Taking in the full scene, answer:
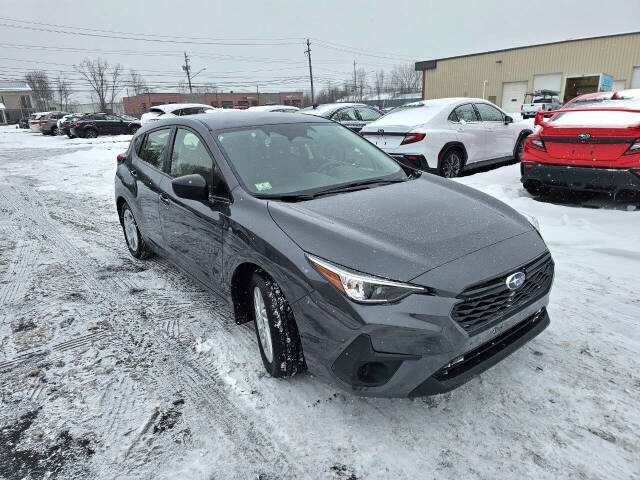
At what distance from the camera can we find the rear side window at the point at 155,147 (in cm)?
398

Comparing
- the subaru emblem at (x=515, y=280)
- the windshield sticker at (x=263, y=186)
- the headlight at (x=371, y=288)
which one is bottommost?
the subaru emblem at (x=515, y=280)

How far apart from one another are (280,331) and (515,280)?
1.29 meters

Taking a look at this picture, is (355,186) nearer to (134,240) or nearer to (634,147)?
(134,240)

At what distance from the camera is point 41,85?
79.1 metres

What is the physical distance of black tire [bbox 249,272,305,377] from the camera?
2412mm

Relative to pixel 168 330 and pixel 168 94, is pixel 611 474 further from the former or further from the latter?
pixel 168 94

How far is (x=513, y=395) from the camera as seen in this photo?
2.44 metres

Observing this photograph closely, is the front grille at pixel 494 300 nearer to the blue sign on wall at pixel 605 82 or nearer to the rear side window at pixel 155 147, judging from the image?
the rear side window at pixel 155 147

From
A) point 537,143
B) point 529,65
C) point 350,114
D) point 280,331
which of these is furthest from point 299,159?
point 529,65

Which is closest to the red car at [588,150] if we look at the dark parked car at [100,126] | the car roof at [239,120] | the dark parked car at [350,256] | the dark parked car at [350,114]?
the dark parked car at [350,256]

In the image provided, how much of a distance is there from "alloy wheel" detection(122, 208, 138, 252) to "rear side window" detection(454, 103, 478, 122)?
19.2 feet

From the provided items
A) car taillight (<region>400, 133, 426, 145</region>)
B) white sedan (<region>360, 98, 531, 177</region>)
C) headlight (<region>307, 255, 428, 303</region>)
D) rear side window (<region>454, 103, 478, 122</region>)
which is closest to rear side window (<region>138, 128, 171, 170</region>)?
headlight (<region>307, 255, 428, 303</region>)

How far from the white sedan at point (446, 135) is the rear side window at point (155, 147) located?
3957 mm

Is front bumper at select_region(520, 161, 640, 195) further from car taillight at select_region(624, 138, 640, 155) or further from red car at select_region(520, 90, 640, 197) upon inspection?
car taillight at select_region(624, 138, 640, 155)
